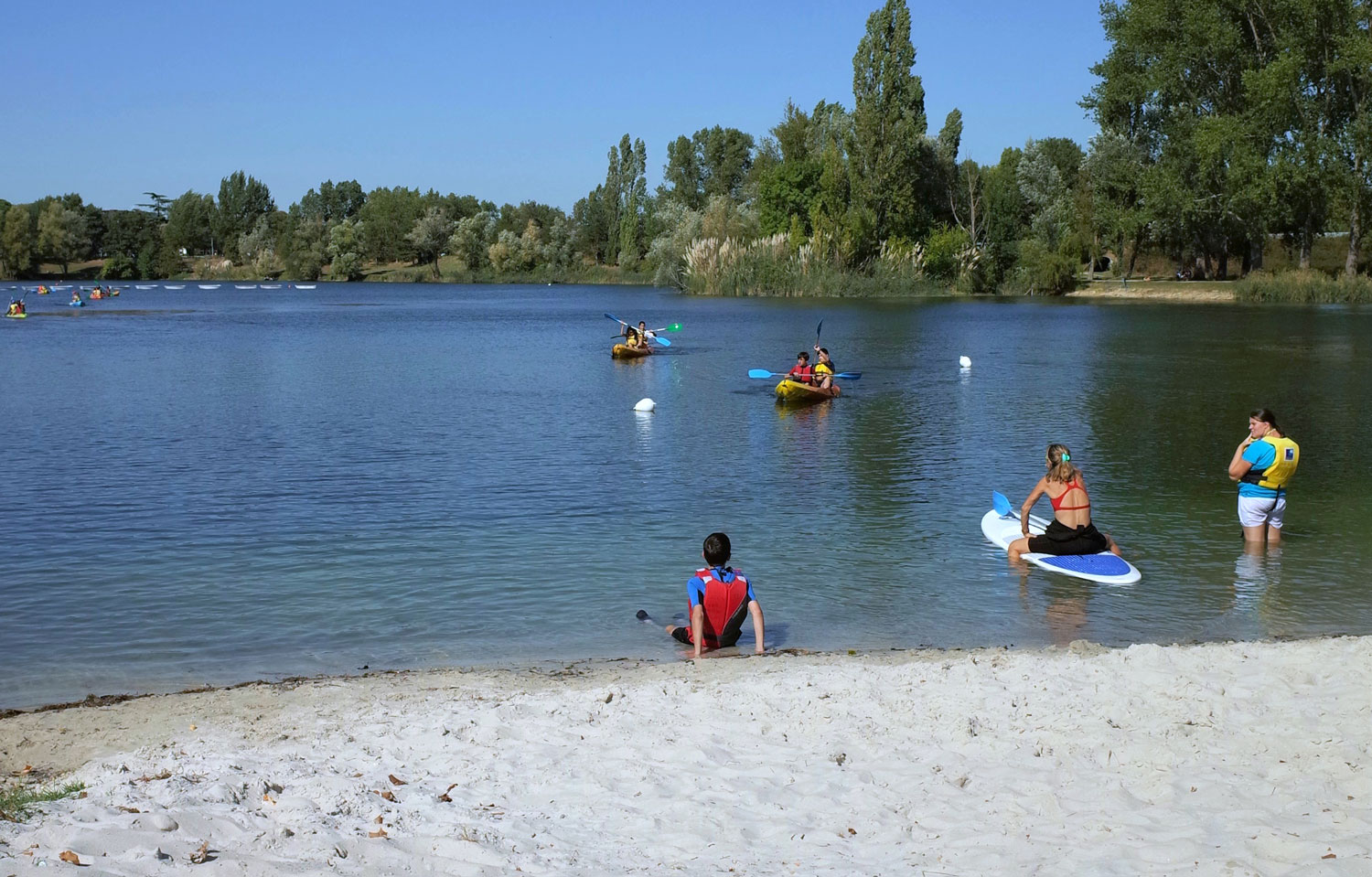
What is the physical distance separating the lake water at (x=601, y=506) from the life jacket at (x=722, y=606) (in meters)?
0.45

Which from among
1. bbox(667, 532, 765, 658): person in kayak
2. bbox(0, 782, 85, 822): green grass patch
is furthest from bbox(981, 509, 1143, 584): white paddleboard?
bbox(0, 782, 85, 822): green grass patch

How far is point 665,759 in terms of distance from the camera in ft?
20.7

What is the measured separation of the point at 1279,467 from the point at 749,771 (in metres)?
8.63

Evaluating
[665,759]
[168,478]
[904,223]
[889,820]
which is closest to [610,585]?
[665,759]

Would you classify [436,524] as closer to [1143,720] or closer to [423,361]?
[1143,720]

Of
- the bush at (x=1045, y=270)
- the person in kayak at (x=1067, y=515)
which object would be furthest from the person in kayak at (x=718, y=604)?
the bush at (x=1045, y=270)

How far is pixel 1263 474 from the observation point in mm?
12602

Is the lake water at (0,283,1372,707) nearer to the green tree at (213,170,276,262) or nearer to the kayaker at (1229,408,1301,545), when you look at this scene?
the kayaker at (1229,408,1301,545)

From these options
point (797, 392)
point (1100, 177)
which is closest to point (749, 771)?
point (797, 392)

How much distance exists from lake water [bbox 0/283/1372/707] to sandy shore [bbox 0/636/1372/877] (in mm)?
1765

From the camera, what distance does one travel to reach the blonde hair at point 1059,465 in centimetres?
1160

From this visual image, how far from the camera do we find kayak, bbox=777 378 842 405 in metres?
25.4

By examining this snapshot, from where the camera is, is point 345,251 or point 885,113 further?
point 345,251

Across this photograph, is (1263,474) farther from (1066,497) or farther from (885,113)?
(885,113)
